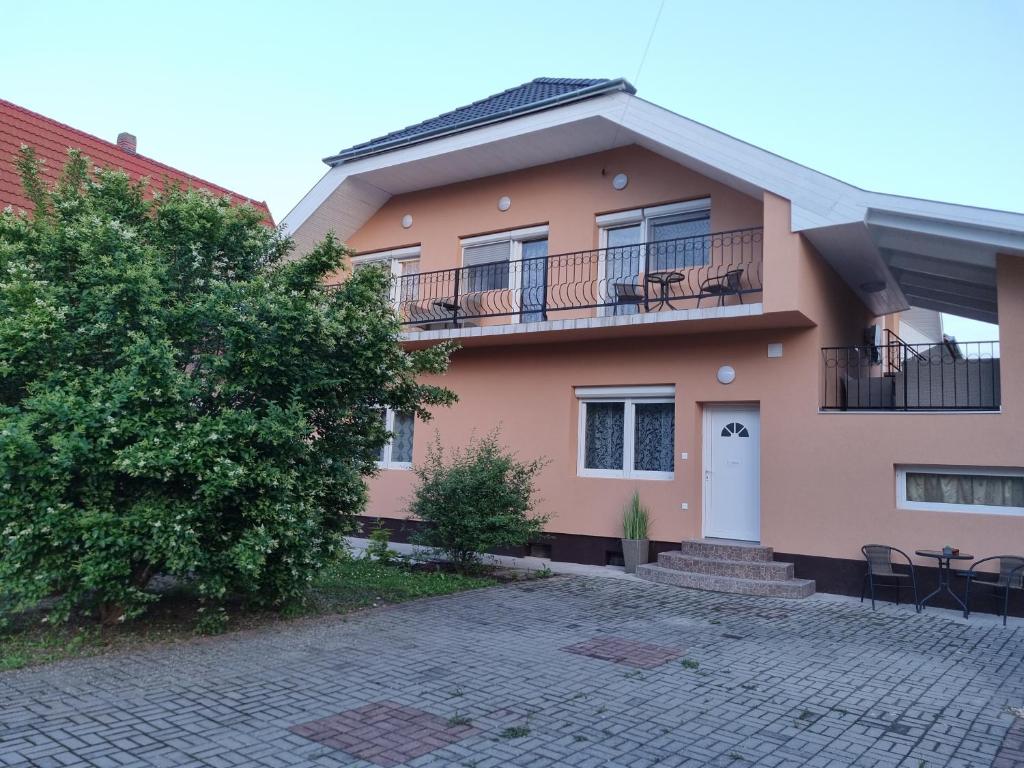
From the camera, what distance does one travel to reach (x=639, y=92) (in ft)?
35.4

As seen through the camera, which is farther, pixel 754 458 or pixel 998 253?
pixel 754 458

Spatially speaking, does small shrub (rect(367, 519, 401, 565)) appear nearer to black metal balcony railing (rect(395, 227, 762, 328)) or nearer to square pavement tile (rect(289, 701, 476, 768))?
black metal balcony railing (rect(395, 227, 762, 328))

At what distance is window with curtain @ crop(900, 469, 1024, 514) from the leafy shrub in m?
4.72

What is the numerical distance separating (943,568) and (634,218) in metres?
6.49

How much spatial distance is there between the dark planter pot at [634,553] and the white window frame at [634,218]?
3547 mm

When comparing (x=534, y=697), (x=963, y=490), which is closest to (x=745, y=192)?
(x=963, y=490)

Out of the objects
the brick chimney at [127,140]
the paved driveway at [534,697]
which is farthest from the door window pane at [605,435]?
the brick chimney at [127,140]

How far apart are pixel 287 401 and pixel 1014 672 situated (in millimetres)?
6496

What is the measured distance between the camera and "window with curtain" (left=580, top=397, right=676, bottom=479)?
439 inches

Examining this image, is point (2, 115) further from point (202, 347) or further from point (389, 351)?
point (389, 351)

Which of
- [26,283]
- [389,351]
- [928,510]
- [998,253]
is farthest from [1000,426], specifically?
[26,283]

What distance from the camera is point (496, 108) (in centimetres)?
1302

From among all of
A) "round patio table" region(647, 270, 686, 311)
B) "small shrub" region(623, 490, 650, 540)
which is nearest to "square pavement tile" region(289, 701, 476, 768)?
"small shrub" region(623, 490, 650, 540)

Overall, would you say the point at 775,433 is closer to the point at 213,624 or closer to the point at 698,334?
the point at 698,334
